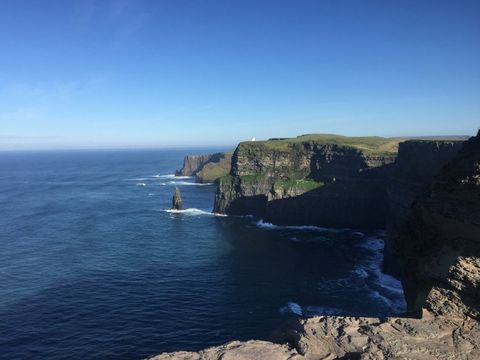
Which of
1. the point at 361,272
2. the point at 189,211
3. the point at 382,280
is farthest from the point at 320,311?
the point at 189,211

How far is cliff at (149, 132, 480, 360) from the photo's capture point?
23594mm

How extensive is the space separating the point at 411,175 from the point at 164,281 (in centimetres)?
5057

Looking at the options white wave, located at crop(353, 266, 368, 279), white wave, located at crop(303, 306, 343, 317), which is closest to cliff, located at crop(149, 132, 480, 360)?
white wave, located at crop(303, 306, 343, 317)

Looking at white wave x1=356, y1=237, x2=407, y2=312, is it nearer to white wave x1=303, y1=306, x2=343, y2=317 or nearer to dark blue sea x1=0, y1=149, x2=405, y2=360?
dark blue sea x1=0, y1=149, x2=405, y2=360

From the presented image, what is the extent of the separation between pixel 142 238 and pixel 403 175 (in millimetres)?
55749

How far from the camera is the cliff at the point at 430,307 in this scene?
23594 mm

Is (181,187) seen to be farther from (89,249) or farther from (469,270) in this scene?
(469,270)

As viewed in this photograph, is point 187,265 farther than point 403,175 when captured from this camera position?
No

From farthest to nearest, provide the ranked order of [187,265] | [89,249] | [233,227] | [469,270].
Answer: [233,227]
[89,249]
[187,265]
[469,270]

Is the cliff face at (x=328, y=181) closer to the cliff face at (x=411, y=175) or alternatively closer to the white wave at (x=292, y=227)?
the cliff face at (x=411, y=175)

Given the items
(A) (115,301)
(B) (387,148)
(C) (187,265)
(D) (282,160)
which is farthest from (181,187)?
(A) (115,301)

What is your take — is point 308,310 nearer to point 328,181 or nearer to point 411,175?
point 411,175

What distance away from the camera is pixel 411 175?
82.2 metres

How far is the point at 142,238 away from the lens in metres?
91.9
